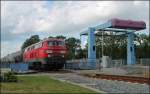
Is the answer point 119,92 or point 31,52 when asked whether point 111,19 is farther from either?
point 119,92

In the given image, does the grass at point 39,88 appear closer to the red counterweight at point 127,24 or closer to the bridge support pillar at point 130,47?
the red counterweight at point 127,24

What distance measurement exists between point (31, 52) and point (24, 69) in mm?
5458

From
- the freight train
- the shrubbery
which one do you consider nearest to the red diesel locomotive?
the freight train

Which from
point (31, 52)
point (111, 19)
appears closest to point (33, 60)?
point (31, 52)

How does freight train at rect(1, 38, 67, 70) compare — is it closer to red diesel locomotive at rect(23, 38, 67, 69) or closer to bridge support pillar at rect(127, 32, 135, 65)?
red diesel locomotive at rect(23, 38, 67, 69)

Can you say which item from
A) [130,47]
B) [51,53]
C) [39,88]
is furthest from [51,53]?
[130,47]

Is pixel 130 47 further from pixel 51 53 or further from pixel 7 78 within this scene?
pixel 7 78

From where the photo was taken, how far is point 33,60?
46.1 m

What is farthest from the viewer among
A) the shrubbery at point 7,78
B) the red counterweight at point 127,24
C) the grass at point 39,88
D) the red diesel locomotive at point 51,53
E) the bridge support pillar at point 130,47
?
the bridge support pillar at point 130,47

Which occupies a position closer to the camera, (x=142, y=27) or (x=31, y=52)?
(x=31, y=52)

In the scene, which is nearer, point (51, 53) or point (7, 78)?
point (7, 78)

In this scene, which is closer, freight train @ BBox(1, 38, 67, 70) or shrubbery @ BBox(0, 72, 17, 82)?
shrubbery @ BBox(0, 72, 17, 82)

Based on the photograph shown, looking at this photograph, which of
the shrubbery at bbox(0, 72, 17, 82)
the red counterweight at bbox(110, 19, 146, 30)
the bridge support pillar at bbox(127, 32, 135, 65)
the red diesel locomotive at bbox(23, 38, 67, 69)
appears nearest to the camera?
the shrubbery at bbox(0, 72, 17, 82)

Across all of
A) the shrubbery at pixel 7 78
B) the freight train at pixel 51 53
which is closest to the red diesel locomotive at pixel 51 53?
the freight train at pixel 51 53
